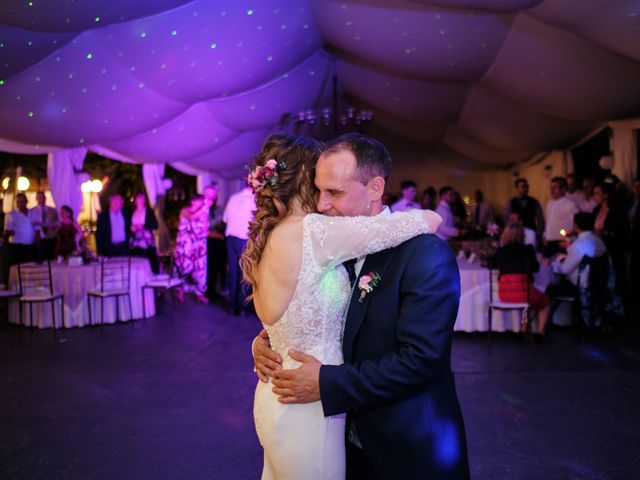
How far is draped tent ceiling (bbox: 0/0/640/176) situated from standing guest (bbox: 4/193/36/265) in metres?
1.09

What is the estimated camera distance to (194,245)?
7.96 meters

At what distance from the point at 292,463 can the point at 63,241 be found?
21.0 ft

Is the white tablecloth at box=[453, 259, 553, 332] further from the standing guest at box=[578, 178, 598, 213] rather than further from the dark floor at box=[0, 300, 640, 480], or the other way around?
the standing guest at box=[578, 178, 598, 213]

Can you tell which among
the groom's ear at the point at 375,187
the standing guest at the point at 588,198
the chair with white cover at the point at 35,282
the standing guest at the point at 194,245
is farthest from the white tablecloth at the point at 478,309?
the groom's ear at the point at 375,187

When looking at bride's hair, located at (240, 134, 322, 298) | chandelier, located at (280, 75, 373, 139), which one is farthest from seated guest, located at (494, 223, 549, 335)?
chandelier, located at (280, 75, 373, 139)

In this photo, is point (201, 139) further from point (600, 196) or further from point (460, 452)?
point (460, 452)

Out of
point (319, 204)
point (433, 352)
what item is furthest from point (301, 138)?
point (433, 352)

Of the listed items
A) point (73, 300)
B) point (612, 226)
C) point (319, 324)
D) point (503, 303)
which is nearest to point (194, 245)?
point (73, 300)

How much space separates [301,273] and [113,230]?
247 inches

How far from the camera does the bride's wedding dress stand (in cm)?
140

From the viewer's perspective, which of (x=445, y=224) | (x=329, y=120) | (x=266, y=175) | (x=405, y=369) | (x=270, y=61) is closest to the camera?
(x=405, y=369)

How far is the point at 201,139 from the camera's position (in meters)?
9.75

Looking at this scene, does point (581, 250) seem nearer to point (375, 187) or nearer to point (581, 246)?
point (581, 246)

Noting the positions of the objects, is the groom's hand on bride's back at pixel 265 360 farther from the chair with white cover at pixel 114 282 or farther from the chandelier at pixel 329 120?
the chandelier at pixel 329 120
